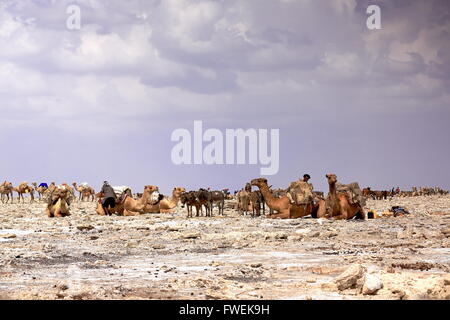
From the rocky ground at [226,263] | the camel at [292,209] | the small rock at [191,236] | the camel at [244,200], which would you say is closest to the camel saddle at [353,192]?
the camel at [292,209]

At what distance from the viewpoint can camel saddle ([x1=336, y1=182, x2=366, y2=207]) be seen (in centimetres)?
2472

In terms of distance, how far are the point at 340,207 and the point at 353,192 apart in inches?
46.6

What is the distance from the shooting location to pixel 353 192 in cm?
2528

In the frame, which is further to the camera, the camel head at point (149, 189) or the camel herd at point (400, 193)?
the camel herd at point (400, 193)

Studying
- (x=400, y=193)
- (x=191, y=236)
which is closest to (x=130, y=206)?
(x=191, y=236)

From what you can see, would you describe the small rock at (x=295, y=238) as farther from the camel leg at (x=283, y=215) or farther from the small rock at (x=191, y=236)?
the camel leg at (x=283, y=215)

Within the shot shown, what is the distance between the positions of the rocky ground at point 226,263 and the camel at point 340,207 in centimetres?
344

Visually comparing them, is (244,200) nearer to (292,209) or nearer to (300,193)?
(300,193)

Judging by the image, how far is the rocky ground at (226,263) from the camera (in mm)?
8352

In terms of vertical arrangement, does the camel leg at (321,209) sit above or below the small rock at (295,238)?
above

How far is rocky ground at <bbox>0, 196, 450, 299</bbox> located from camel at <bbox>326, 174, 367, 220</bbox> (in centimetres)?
344

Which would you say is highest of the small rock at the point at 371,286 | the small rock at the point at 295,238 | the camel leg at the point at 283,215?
the camel leg at the point at 283,215
